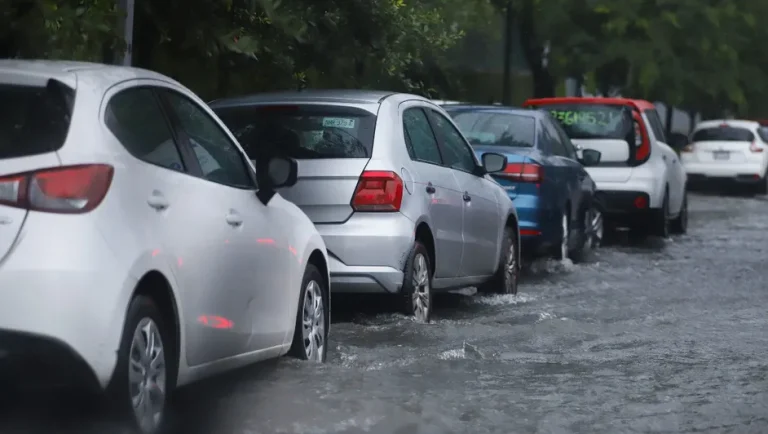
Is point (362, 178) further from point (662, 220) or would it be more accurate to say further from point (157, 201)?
point (662, 220)

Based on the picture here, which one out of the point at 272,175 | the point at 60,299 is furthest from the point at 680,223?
the point at 60,299

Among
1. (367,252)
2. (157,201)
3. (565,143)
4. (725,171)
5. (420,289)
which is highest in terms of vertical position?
(157,201)

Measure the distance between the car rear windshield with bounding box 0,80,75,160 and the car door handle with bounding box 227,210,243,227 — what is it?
1.15m

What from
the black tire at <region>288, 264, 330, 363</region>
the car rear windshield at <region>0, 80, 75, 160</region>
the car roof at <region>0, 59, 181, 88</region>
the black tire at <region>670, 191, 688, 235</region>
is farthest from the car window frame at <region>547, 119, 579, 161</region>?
the car rear windshield at <region>0, 80, 75, 160</region>

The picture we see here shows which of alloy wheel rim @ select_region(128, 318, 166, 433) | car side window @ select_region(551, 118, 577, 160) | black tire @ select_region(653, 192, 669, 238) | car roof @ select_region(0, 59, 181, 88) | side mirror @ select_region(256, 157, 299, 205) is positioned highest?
car roof @ select_region(0, 59, 181, 88)

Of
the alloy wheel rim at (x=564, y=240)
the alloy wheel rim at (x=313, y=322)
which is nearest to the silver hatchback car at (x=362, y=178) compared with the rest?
the alloy wheel rim at (x=313, y=322)

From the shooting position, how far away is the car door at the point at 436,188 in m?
10.8

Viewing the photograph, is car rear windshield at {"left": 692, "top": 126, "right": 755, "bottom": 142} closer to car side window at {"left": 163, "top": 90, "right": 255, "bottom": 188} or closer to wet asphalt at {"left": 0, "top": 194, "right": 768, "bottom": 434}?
wet asphalt at {"left": 0, "top": 194, "right": 768, "bottom": 434}

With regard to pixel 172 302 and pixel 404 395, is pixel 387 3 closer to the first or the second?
pixel 404 395

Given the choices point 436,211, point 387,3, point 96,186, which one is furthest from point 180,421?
point 387,3

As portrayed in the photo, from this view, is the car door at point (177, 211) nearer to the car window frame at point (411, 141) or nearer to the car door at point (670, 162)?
the car window frame at point (411, 141)

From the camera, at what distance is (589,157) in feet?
57.4

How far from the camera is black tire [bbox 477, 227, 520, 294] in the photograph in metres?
13.2

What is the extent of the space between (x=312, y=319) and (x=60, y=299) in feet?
9.80
